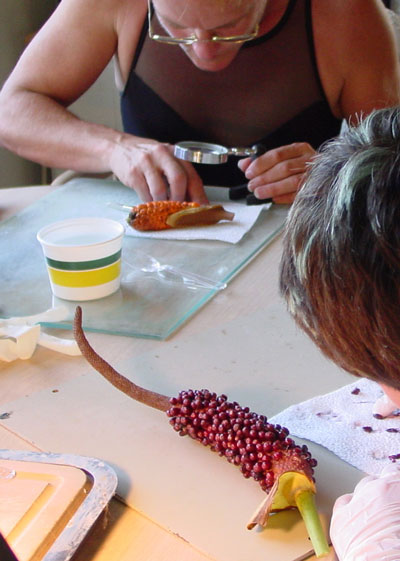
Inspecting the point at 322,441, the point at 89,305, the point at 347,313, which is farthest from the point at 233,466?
the point at 89,305

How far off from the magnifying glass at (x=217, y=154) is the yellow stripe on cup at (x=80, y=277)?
0.47 meters

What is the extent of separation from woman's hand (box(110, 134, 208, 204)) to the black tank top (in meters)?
0.27

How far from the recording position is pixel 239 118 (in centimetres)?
169

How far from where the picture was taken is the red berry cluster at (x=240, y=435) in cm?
65

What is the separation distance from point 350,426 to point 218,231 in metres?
0.64

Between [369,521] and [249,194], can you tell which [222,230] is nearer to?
[249,194]

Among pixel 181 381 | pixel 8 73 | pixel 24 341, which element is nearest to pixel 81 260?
pixel 24 341

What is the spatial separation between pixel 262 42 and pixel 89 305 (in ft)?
3.02

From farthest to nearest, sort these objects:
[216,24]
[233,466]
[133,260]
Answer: [216,24], [133,260], [233,466]

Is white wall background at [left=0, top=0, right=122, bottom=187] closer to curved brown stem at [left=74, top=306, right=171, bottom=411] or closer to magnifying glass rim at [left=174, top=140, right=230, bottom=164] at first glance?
magnifying glass rim at [left=174, top=140, right=230, bottom=164]

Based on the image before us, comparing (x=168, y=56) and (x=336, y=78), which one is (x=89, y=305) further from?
(x=336, y=78)

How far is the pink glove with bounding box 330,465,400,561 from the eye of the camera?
53cm

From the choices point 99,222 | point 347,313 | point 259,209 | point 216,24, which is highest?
point 216,24

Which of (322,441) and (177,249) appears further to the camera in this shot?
(177,249)
